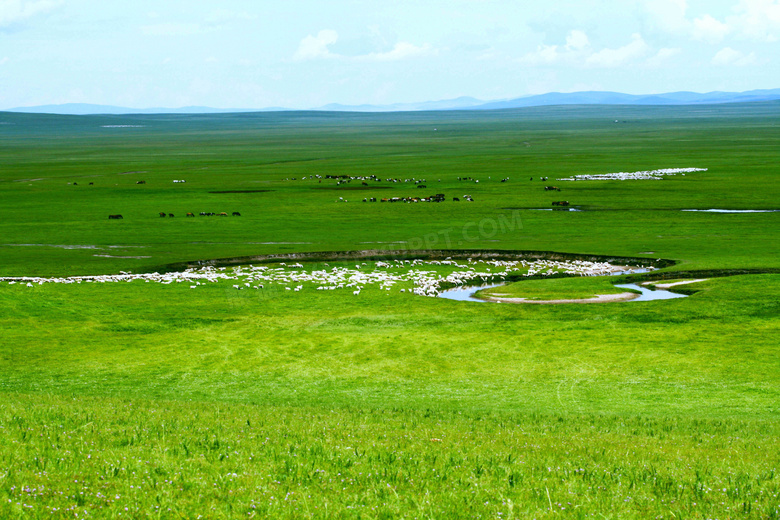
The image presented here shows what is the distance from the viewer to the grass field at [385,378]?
38.2 ft

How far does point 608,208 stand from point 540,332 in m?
51.7

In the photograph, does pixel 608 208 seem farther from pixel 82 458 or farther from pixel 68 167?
pixel 68 167

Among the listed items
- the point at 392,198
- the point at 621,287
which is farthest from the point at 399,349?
the point at 392,198

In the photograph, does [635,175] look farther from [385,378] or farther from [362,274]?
[385,378]

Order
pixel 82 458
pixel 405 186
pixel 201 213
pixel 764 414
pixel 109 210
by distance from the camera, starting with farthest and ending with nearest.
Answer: pixel 405 186, pixel 109 210, pixel 201 213, pixel 764 414, pixel 82 458

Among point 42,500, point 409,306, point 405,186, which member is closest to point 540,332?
point 409,306

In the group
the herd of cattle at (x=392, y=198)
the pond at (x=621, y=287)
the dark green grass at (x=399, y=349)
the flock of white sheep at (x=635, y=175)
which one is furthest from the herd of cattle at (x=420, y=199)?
the dark green grass at (x=399, y=349)

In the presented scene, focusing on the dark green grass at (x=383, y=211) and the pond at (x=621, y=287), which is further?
the dark green grass at (x=383, y=211)

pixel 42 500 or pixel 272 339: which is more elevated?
pixel 42 500

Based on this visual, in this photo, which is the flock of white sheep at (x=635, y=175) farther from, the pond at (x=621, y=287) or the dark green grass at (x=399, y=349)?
the dark green grass at (x=399, y=349)

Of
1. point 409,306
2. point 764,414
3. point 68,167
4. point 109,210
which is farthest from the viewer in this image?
point 68,167

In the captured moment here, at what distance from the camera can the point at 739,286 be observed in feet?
136

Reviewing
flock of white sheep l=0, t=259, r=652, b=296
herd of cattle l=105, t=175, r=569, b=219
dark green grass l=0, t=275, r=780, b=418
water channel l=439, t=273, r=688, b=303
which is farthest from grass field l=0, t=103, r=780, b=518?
herd of cattle l=105, t=175, r=569, b=219

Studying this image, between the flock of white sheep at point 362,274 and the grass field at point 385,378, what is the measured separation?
4.67ft
